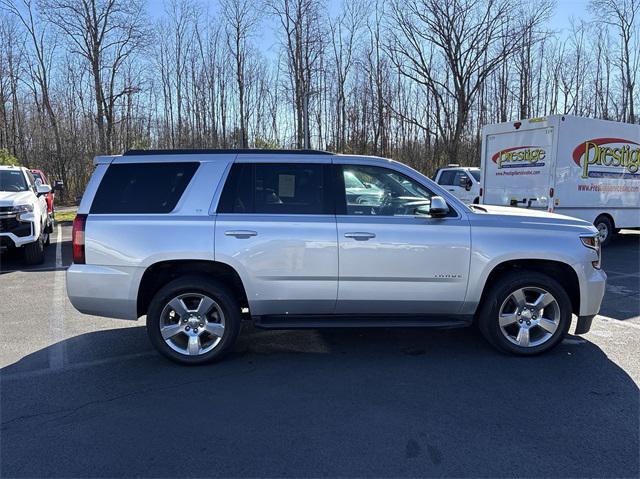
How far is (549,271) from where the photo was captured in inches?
191

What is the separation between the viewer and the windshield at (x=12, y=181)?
1020cm

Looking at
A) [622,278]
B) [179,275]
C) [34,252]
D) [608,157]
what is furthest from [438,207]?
[608,157]

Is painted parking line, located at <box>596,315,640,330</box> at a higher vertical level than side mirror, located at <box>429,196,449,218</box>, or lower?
lower

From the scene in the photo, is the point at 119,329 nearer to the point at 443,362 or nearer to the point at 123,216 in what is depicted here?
the point at 123,216

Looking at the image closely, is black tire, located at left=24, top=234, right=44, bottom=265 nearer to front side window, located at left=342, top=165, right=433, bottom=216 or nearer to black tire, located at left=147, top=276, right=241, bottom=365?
black tire, located at left=147, top=276, right=241, bottom=365

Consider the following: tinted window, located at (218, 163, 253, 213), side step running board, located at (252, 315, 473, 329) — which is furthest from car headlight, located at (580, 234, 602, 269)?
tinted window, located at (218, 163, 253, 213)

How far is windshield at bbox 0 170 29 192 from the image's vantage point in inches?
402

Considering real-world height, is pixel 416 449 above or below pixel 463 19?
below

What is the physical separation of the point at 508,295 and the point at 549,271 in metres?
0.60

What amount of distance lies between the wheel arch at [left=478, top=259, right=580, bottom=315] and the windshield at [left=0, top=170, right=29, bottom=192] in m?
9.76

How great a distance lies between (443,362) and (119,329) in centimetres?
359

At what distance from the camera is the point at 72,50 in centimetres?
2464

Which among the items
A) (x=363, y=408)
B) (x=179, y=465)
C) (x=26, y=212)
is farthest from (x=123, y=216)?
(x=26, y=212)

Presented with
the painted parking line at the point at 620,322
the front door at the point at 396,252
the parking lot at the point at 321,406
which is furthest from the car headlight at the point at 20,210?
the painted parking line at the point at 620,322
